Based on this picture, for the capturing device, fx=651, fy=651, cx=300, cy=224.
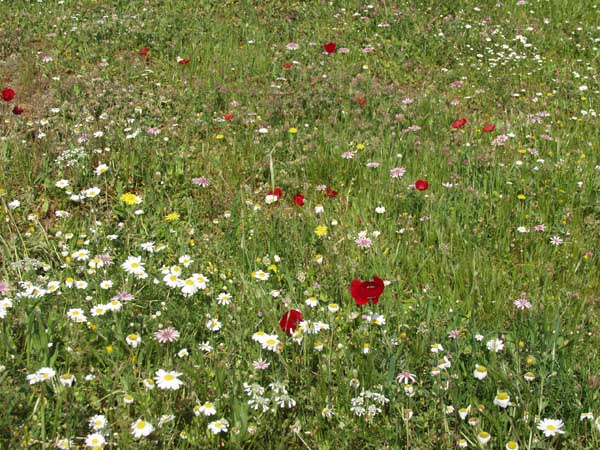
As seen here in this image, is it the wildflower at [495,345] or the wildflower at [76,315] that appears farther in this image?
the wildflower at [76,315]

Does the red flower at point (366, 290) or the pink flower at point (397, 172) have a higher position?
the red flower at point (366, 290)

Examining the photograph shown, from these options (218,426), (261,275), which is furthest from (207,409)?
(261,275)

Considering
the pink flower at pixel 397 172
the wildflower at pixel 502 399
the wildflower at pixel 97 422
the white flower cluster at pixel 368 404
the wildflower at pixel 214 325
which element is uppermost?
the wildflower at pixel 97 422

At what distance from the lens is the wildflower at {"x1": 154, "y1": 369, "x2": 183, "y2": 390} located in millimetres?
2477

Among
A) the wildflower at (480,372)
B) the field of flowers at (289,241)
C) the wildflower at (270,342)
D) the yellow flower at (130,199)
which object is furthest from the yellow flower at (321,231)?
the wildflower at (480,372)

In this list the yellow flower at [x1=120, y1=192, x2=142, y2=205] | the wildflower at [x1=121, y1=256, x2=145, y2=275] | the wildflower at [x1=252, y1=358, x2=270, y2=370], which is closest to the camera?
the wildflower at [x1=252, y1=358, x2=270, y2=370]

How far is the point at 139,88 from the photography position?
5703 millimetres

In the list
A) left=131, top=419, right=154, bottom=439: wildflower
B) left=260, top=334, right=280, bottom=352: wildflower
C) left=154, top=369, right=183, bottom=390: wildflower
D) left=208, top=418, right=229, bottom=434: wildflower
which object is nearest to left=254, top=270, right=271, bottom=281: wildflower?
left=260, top=334, right=280, bottom=352: wildflower

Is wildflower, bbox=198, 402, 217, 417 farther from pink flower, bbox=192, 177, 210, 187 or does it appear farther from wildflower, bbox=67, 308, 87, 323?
pink flower, bbox=192, 177, 210, 187

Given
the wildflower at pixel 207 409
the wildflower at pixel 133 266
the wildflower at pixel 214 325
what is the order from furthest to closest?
the wildflower at pixel 133 266, the wildflower at pixel 214 325, the wildflower at pixel 207 409

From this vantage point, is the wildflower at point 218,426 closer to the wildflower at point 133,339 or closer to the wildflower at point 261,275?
the wildflower at point 133,339

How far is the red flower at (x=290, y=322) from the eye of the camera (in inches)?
109

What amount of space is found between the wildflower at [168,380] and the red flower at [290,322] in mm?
489

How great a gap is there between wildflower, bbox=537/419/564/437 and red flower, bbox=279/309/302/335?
1033mm
